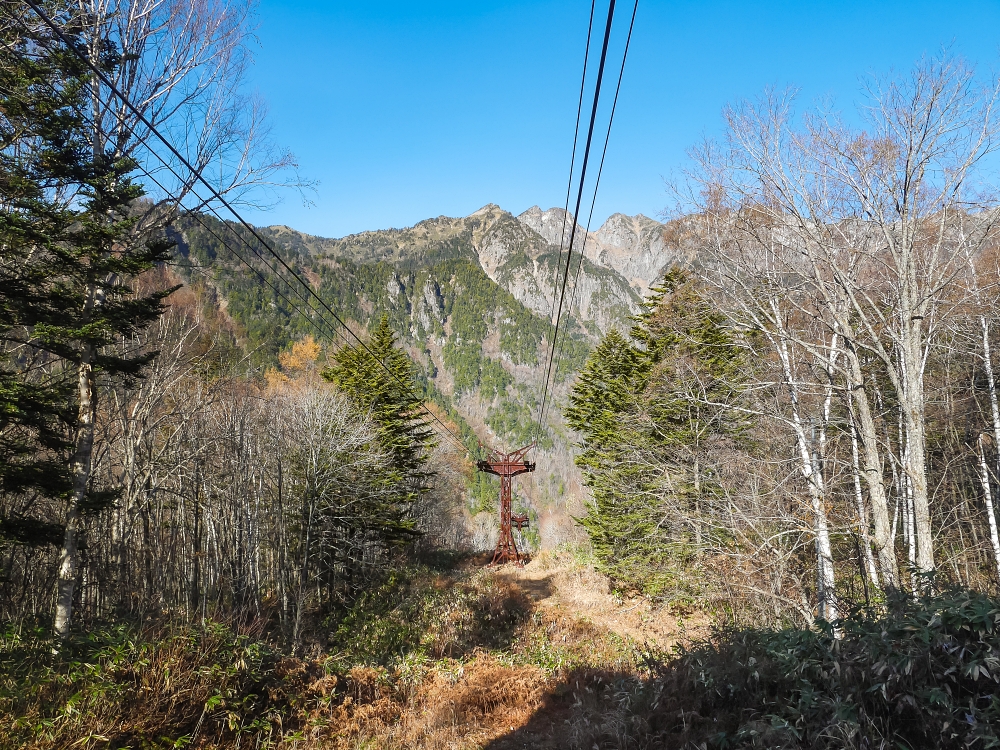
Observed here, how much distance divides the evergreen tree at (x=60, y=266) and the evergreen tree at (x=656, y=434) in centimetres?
968

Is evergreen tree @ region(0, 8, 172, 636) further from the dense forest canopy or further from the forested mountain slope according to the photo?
the forested mountain slope

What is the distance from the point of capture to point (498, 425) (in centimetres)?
10688

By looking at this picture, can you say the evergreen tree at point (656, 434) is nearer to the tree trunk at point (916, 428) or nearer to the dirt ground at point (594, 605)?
the dirt ground at point (594, 605)

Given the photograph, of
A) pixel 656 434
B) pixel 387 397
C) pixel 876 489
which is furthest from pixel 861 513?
pixel 387 397

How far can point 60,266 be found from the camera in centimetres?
720

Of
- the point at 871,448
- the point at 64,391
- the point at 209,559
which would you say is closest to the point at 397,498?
the point at 209,559

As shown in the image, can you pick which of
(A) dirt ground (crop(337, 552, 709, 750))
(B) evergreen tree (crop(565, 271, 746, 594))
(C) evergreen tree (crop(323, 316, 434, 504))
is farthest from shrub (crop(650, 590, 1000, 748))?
(C) evergreen tree (crop(323, 316, 434, 504))

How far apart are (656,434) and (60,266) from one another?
45.3ft

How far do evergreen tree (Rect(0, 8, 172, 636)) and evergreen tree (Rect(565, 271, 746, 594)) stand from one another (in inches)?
381

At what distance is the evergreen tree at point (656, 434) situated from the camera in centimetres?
1158

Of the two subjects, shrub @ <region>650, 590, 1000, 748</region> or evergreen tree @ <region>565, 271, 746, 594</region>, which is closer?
shrub @ <region>650, 590, 1000, 748</region>

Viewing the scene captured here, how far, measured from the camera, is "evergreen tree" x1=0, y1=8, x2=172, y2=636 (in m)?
6.76

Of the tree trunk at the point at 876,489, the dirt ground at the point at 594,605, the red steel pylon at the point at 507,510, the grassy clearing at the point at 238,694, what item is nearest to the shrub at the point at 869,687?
the tree trunk at the point at 876,489

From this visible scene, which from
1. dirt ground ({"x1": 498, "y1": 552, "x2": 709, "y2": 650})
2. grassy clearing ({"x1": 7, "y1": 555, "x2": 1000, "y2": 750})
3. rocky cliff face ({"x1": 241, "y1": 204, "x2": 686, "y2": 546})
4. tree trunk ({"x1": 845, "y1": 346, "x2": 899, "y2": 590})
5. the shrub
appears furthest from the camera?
rocky cliff face ({"x1": 241, "y1": 204, "x2": 686, "y2": 546})
